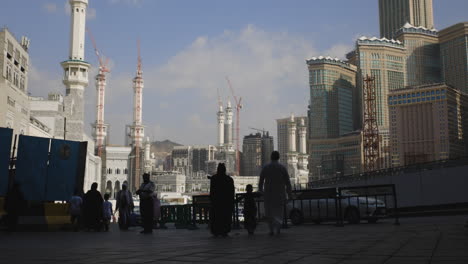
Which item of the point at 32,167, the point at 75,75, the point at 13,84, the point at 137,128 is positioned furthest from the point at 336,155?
the point at 32,167

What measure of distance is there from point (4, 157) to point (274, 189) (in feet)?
33.6

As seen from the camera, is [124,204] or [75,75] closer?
[124,204]

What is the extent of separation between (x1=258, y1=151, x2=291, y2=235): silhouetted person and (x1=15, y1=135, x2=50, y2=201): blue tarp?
924cm

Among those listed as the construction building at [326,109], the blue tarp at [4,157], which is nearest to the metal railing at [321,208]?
the blue tarp at [4,157]

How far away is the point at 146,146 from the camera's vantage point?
618 feet

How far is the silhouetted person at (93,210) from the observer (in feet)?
48.6

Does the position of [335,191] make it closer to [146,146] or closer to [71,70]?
[71,70]

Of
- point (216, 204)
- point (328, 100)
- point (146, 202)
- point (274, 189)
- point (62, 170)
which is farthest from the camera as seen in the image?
point (328, 100)

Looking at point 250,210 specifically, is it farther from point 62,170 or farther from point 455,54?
point 455,54

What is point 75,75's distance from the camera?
281 feet

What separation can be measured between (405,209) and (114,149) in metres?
126

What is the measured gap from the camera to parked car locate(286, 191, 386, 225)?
52.0 ft

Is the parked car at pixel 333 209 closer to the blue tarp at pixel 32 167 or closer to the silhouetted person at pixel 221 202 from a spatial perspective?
the silhouetted person at pixel 221 202

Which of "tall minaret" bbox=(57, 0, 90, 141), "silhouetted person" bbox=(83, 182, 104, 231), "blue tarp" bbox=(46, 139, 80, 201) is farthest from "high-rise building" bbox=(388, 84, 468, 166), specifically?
"silhouetted person" bbox=(83, 182, 104, 231)
